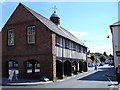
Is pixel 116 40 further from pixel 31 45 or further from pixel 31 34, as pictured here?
pixel 31 45

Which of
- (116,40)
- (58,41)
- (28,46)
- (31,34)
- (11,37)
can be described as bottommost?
(28,46)

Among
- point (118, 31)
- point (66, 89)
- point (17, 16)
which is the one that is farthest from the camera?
point (118, 31)

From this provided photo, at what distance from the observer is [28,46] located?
94.5ft

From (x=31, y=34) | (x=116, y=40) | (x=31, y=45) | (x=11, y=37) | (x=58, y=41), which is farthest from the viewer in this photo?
(x=116, y=40)

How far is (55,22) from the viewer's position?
1487 inches

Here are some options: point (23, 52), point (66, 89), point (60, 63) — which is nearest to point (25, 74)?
point (23, 52)

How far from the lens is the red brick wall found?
1061 inches

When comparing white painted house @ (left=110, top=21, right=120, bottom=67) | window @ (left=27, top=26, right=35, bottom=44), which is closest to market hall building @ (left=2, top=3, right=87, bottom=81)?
window @ (left=27, top=26, right=35, bottom=44)

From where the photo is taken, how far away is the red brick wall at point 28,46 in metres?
26.9

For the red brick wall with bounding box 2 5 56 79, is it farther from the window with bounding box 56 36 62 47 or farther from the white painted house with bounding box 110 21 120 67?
the white painted house with bounding box 110 21 120 67

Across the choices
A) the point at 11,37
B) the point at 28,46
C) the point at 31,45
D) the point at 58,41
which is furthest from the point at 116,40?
the point at 11,37

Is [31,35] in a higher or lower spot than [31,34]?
lower

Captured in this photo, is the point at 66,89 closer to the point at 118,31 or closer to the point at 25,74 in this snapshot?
the point at 25,74

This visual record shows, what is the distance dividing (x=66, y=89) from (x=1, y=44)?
15.5 m
